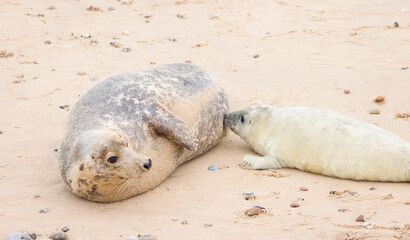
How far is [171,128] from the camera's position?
489 cm

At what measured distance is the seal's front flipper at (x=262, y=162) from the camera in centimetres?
524

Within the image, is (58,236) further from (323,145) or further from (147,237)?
(323,145)

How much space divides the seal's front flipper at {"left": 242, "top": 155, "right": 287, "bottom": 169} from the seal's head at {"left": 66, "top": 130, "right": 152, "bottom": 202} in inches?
46.4

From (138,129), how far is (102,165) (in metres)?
0.65

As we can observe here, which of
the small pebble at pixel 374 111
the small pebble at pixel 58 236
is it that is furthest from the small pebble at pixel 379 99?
the small pebble at pixel 58 236

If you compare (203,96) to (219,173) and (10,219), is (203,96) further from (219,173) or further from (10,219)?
(10,219)

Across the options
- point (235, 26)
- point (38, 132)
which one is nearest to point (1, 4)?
point (235, 26)

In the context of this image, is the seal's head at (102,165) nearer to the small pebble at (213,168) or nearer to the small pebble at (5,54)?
the small pebble at (213,168)

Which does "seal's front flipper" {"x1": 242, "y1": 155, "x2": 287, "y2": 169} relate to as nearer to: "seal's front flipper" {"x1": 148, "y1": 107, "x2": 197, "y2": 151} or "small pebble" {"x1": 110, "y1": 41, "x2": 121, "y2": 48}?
"seal's front flipper" {"x1": 148, "y1": 107, "x2": 197, "y2": 151}

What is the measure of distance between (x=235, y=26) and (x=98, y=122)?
5048 mm

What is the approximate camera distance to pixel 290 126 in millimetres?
5445

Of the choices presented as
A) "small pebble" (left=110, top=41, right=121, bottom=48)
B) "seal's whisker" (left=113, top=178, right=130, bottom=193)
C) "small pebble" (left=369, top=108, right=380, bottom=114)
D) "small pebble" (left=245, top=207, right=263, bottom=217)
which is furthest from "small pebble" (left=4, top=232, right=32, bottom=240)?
"small pebble" (left=110, top=41, right=121, bottom=48)

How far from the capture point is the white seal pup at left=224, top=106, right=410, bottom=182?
4.76 m

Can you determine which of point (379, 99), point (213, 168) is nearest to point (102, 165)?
point (213, 168)
